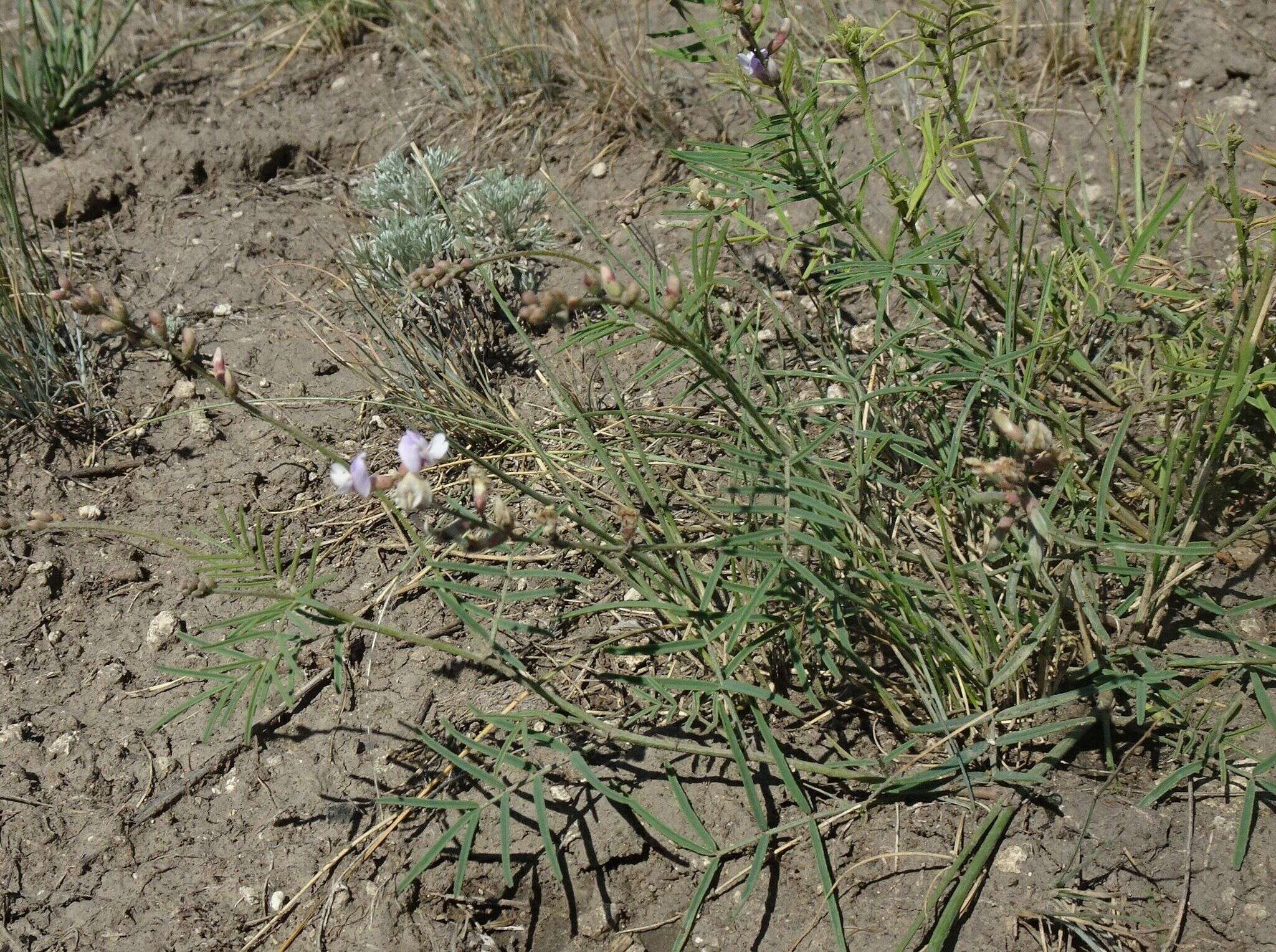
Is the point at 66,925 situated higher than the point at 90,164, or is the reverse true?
the point at 90,164

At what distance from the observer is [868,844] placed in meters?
1.89

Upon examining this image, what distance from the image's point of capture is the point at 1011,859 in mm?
1822

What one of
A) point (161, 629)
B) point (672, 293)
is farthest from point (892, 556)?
point (161, 629)

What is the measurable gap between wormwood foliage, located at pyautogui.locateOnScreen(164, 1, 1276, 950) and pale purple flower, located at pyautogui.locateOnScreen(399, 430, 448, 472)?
0.34 feet

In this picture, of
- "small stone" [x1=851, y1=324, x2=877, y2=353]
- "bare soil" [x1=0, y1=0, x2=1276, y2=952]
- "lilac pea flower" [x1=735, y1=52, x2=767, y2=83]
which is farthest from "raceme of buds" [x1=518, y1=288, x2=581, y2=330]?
"small stone" [x1=851, y1=324, x2=877, y2=353]

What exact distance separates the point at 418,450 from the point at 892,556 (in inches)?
35.0

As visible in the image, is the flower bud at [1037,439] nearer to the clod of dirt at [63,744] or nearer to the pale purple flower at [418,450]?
the pale purple flower at [418,450]

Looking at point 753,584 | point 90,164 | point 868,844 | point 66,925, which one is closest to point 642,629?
point 753,584

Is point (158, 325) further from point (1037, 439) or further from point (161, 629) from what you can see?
point (1037, 439)

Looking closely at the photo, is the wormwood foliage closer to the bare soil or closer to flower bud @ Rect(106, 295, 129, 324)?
the bare soil

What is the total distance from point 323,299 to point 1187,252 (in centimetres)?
221

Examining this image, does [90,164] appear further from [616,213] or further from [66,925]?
[66,925]

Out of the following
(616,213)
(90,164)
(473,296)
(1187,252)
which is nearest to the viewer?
(1187,252)

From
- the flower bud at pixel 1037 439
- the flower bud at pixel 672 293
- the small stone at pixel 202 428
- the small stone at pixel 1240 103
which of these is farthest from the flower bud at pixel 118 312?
the small stone at pixel 1240 103
